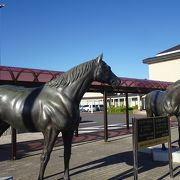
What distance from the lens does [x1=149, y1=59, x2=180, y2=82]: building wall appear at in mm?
36825

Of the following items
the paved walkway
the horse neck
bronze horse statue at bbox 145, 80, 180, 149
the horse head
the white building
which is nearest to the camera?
the horse neck

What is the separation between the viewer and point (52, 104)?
Result: 6105 millimetres

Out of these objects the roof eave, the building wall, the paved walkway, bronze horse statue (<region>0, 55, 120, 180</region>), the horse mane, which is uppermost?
the roof eave

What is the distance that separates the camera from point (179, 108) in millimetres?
9641

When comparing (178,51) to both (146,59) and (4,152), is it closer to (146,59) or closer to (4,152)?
(146,59)

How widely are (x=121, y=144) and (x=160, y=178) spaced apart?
20.7 ft

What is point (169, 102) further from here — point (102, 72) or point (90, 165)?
point (102, 72)

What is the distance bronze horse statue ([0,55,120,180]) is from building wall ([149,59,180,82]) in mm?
31619

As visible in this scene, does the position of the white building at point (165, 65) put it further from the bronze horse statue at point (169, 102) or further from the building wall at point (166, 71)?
the bronze horse statue at point (169, 102)

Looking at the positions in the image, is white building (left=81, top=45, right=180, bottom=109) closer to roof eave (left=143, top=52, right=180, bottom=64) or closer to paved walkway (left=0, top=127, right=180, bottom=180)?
roof eave (left=143, top=52, right=180, bottom=64)

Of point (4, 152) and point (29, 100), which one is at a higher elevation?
point (29, 100)

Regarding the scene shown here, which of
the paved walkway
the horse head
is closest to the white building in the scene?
the paved walkway

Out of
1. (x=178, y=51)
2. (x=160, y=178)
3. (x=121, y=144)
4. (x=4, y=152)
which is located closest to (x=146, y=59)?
(x=178, y=51)

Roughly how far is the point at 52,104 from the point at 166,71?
33.8m
